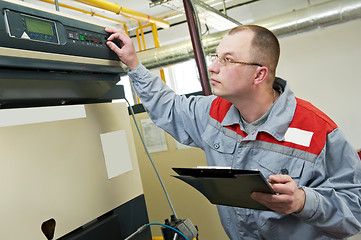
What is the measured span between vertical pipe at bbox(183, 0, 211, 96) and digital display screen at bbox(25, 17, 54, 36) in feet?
4.26

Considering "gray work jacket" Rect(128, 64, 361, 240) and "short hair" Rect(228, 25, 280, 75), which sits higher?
"short hair" Rect(228, 25, 280, 75)

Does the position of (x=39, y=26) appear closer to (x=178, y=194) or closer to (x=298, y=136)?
(x=298, y=136)

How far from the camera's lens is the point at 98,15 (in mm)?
4145

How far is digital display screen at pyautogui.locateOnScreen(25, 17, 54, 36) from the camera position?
64 cm

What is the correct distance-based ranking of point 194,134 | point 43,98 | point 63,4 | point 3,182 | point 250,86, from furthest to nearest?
point 63,4
point 194,134
point 250,86
point 43,98
point 3,182

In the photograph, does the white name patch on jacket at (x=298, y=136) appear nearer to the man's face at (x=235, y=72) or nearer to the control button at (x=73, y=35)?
the man's face at (x=235, y=72)

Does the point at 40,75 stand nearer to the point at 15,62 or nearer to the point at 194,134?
the point at 15,62

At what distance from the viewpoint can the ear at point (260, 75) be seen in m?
1.09

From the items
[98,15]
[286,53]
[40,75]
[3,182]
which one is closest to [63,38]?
[40,75]

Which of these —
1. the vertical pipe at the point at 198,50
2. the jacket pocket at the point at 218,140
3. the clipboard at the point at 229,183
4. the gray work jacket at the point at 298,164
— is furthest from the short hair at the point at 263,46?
the vertical pipe at the point at 198,50

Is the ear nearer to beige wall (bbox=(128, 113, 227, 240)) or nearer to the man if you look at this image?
the man

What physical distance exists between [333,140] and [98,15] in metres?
3.80

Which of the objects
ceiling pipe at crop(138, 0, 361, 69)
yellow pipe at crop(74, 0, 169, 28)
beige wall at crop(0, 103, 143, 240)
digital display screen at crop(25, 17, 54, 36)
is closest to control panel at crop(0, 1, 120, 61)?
digital display screen at crop(25, 17, 54, 36)

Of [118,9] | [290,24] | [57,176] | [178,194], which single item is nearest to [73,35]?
[57,176]
